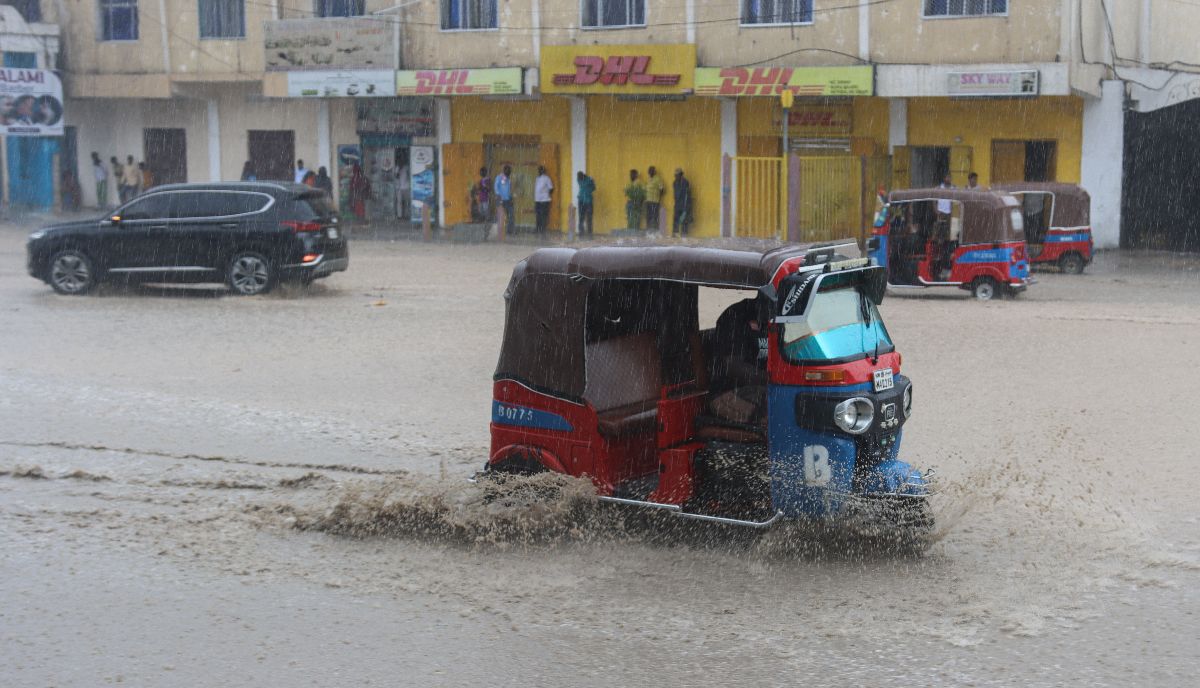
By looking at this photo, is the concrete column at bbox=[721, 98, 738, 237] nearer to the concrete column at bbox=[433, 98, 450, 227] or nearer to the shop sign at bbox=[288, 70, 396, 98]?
the concrete column at bbox=[433, 98, 450, 227]

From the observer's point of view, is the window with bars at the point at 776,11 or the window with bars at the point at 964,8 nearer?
the window with bars at the point at 964,8

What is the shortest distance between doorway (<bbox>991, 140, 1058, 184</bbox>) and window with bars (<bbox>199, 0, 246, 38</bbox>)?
18.9m

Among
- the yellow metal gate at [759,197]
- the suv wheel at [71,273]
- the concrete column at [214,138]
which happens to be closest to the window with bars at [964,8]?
the yellow metal gate at [759,197]

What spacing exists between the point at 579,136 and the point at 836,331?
2578cm

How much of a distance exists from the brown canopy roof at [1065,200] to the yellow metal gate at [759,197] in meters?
5.53

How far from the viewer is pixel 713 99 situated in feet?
101

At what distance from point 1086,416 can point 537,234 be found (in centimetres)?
2258

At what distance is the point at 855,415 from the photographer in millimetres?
7012

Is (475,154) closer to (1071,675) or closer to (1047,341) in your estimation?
(1047,341)

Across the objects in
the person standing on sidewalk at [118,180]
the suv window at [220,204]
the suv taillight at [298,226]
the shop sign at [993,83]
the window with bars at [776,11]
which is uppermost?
the window with bars at [776,11]

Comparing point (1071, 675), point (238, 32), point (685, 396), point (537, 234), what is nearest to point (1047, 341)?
point (685, 396)

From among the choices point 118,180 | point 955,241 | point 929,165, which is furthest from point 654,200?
point 118,180

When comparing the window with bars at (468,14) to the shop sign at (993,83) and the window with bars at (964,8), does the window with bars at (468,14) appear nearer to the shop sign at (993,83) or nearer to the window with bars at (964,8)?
the window with bars at (964,8)

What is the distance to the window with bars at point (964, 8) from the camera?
26484 millimetres
